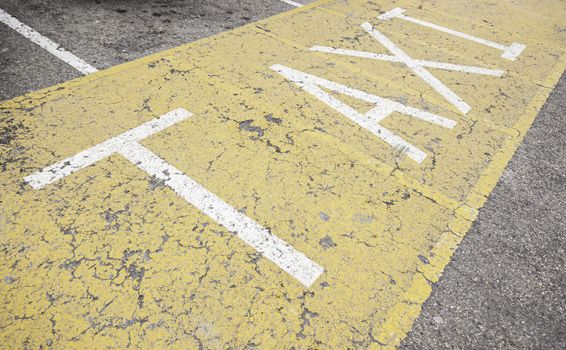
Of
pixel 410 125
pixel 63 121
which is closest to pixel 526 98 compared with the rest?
pixel 410 125

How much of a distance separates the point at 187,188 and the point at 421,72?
11.4 ft

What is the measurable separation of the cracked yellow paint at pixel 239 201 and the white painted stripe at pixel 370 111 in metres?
0.09

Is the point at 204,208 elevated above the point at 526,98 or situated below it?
below

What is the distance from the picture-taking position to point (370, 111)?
4.02 meters

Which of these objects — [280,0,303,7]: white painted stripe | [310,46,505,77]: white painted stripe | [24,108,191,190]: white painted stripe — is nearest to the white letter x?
[310,46,505,77]: white painted stripe

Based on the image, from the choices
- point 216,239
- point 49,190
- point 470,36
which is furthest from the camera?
point 470,36

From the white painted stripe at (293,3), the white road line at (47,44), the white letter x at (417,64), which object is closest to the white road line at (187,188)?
the white road line at (47,44)

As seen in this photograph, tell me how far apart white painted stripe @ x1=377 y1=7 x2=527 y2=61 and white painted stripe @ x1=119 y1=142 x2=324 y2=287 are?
4.79m

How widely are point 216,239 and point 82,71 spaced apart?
108 inches

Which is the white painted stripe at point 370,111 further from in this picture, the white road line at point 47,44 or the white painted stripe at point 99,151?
the white road line at point 47,44

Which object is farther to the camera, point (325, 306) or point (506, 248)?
point (506, 248)

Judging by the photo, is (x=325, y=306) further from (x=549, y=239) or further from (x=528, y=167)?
(x=528, y=167)

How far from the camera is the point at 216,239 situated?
2623mm

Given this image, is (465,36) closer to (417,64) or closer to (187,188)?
(417,64)
